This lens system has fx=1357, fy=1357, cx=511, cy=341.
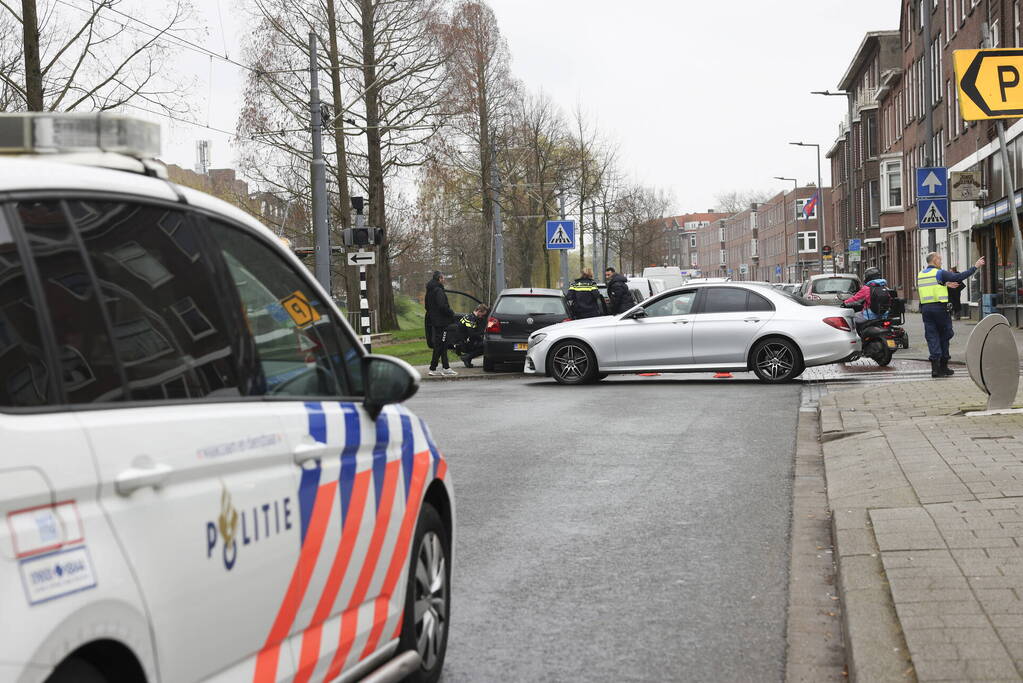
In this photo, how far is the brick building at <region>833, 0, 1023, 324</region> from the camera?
36.0 metres

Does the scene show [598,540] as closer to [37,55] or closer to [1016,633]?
[1016,633]

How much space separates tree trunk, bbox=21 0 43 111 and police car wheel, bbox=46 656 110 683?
70.7 feet

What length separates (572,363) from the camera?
2008 centimetres

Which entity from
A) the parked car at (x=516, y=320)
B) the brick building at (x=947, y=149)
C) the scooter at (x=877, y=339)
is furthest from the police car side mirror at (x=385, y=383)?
the parked car at (x=516, y=320)

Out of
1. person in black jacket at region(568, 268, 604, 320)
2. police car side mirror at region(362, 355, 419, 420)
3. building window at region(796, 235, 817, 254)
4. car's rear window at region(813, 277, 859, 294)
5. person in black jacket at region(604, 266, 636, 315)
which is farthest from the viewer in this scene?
building window at region(796, 235, 817, 254)

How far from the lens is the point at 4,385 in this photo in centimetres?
254

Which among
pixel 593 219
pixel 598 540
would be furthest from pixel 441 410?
pixel 593 219

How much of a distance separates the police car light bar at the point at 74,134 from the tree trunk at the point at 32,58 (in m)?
20.7

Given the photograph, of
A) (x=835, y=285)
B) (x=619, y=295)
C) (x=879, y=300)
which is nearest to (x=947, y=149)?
(x=835, y=285)

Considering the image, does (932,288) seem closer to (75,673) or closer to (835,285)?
(75,673)

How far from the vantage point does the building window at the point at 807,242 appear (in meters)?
134

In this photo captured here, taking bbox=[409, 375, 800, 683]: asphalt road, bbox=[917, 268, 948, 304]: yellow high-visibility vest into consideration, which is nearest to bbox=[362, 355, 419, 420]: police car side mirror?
bbox=[409, 375, 800, 683]: asphalt road

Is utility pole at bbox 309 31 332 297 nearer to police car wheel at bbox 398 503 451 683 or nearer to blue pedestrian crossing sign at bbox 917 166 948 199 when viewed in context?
blue pedestrian crossing sign at bbox 917 166 948 199

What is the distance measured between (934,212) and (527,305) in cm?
711
